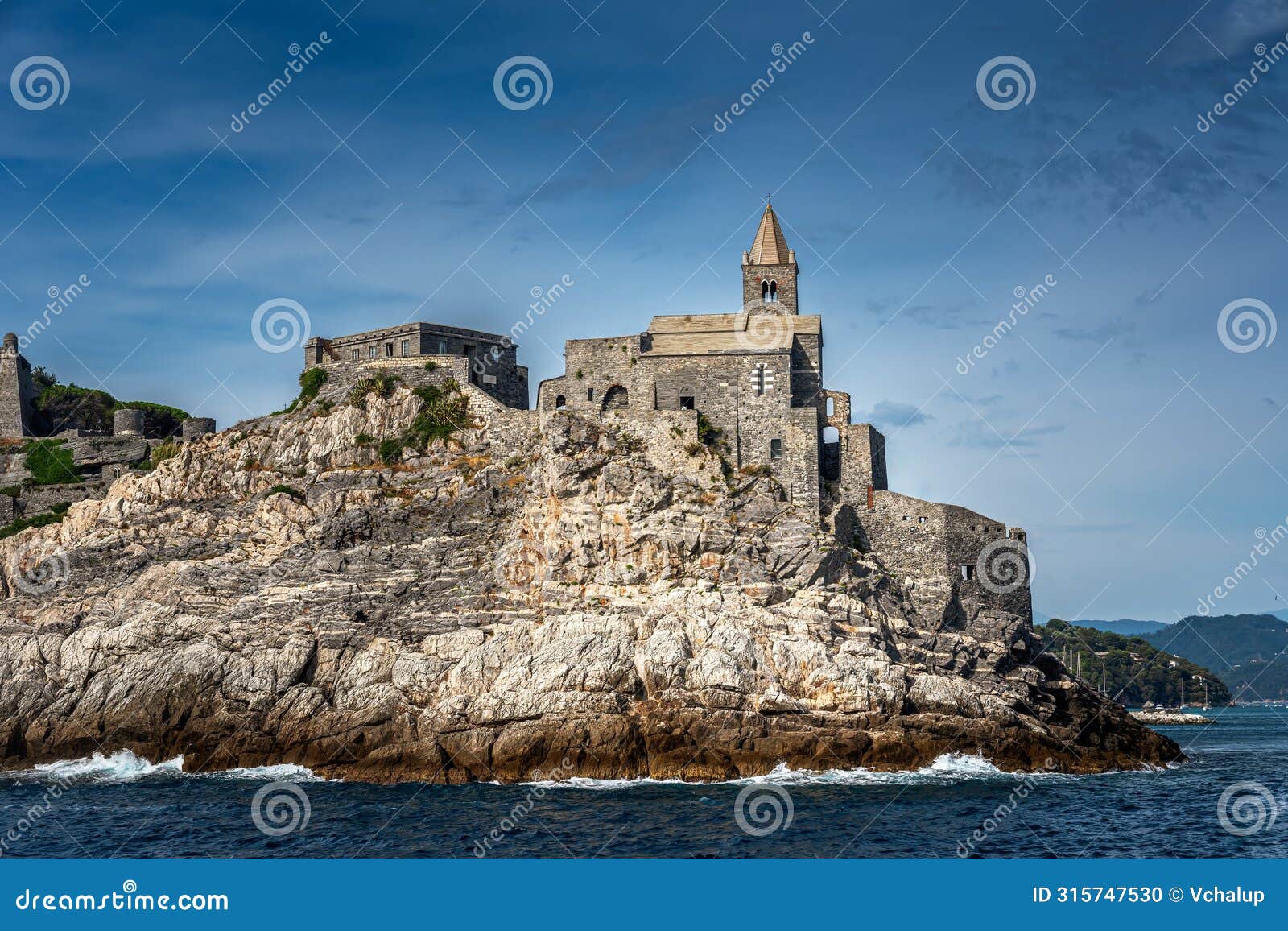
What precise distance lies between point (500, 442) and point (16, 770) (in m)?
24.7

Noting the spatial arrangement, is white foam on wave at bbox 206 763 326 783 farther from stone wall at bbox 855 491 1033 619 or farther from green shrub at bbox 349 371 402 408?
stone wall at bbox 855 491 1033 619

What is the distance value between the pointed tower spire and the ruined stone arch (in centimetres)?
797

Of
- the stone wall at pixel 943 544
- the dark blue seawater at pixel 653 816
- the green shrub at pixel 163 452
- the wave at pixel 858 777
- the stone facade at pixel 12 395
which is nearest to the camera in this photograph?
the dark blue seawater at pixel 653 816

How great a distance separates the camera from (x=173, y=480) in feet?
198

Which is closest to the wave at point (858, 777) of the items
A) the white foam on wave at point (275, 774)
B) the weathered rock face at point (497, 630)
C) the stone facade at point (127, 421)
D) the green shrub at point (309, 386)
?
the weathered rock face at point (497, 630)

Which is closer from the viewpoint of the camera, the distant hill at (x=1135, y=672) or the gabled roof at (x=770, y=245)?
the gabled roof at (x=770, y=245)

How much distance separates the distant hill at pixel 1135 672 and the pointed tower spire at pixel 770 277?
84.3m

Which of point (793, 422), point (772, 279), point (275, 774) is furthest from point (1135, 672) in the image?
point (275, 774)

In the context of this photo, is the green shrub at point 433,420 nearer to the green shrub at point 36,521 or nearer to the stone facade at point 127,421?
the green shrub at point 36,521

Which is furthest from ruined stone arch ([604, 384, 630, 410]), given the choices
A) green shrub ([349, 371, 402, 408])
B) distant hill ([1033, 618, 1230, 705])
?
distant hill ([1033, 618, 1230, 705])

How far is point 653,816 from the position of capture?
121 feet

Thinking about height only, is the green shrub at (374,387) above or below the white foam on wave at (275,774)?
above

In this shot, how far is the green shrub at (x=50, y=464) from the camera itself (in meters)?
68.2

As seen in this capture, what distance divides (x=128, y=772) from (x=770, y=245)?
37412 millimetres
